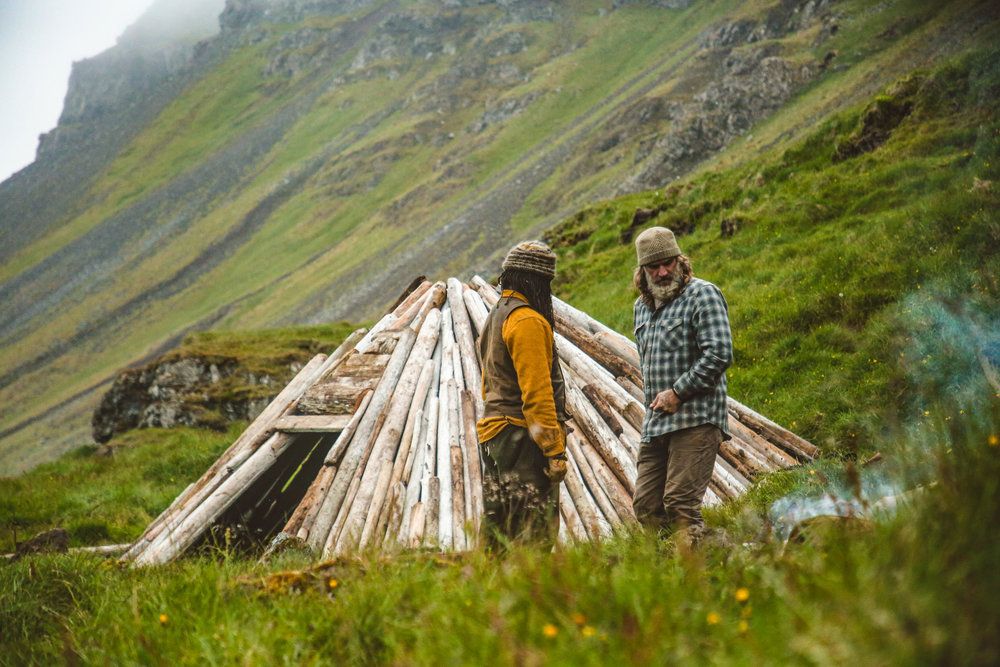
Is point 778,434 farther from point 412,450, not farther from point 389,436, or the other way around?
point 389,436

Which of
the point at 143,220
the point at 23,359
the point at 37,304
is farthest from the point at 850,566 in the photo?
the point at 143,220

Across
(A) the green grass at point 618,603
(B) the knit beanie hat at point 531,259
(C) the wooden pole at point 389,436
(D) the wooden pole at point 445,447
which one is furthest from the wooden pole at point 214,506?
(B) the knit beanie hat at point 531,259

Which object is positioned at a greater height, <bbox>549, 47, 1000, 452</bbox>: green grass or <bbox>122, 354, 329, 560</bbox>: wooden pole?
<bbox>549, 47, 1000, 452</bbox>: green grass

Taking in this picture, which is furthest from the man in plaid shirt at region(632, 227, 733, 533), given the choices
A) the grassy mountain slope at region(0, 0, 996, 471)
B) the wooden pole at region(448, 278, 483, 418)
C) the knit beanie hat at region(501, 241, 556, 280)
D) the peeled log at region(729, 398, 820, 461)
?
the grassy mountain slope at region(0, 0, 996, 471)

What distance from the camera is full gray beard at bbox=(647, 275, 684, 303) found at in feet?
14.5

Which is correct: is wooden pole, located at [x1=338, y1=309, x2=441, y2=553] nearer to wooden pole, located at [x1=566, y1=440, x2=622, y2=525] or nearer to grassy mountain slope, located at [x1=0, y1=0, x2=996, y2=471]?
wooden pole, located at [x1=566, y1=440, x2=622, y2=525]

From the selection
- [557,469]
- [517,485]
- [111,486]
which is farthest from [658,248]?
[111,486]

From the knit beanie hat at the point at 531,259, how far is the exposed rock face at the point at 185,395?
1283cm

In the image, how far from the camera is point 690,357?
4.41m

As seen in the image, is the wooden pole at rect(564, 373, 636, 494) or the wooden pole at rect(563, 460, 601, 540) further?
the wooden pole at rect(564, 373, 636, 494)

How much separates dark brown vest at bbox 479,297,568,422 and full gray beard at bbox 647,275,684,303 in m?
0.87

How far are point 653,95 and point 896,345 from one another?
5550cm

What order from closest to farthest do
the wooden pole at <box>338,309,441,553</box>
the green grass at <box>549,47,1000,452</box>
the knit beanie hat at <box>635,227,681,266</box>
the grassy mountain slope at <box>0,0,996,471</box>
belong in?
the knit beanie hat at <box>635,227,681,266</box>, the wooden pole at <box>338,309,441,553</box>, the green grass at <box>549,47,1000,452</box>, the grassy mountain slope at <box>0,0,996,471</box>

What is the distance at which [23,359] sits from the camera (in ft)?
286
